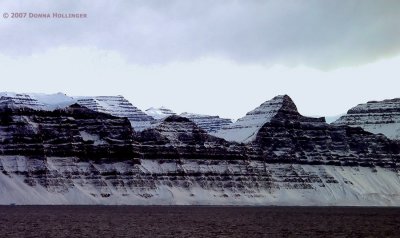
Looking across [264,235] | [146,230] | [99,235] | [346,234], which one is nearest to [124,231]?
[146,230]

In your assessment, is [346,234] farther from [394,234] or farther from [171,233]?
[171,233]

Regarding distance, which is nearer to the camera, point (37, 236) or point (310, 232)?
point (37, 236)

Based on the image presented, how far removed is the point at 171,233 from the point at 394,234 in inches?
1300

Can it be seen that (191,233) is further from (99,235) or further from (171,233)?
(99,235)

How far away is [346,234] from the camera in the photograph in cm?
12825

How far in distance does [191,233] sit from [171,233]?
3.13 meters

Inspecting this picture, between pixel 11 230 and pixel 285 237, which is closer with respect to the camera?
pixel 285 237

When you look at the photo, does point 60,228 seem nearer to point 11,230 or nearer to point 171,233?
point 11,230

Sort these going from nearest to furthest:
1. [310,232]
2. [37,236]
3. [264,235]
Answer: [37,236] < [264,235] < [310,232]

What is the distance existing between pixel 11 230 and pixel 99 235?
18028 mm

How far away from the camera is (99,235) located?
119 meters

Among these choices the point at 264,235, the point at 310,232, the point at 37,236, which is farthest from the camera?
the point at 310,232

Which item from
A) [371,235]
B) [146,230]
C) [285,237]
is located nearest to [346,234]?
[371,235]

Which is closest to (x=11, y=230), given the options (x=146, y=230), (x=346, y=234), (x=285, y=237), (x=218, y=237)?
(x=146, y=230)
